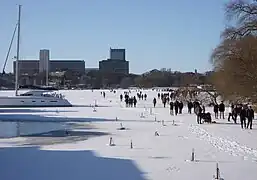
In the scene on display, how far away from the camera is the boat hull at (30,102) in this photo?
58781mm

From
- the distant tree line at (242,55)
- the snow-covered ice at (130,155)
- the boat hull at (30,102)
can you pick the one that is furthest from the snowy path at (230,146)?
the boat hull at (30,102)

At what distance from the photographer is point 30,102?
59500mm

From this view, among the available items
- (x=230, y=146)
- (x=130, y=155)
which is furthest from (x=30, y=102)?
(x=130, y=155)

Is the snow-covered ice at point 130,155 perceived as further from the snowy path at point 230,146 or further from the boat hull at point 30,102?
the boat hull at point 30,102

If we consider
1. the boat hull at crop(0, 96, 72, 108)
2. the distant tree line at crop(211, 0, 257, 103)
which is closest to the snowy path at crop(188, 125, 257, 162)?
the distant tree line at crop(211, 0, 257, 103)

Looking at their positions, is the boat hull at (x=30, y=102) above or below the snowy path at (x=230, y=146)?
above

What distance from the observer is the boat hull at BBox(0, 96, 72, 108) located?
58781 millimetres

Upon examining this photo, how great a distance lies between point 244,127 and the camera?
29969mm

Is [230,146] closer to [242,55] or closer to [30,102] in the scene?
[242,55]

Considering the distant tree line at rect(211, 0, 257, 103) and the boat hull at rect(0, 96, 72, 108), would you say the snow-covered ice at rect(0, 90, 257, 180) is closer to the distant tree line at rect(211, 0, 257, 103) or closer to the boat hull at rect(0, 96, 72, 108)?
the distant tree line at rect(211, 0, 257, 103)

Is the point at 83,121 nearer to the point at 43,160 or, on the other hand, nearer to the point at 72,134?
the point at 72,134

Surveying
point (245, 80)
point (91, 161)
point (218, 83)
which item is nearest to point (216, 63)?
point (218, 83)

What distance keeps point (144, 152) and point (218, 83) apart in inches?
1240

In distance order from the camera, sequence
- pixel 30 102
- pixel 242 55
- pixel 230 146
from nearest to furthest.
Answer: pixel 230 146, pixel 242 55, pixel 30 102
